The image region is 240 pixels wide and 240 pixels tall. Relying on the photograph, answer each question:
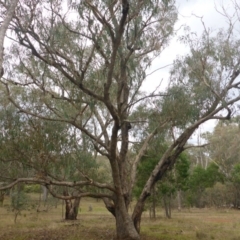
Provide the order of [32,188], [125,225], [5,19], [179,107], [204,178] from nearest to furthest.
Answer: [5,19] → [179,107] → [125,225] → [204,178] → [32,188]

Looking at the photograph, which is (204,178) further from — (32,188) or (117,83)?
(117,83)

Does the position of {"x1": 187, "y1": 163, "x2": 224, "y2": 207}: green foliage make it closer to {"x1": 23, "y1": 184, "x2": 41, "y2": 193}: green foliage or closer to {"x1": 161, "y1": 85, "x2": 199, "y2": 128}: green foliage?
{"x1": 23, "y1": 184, "x2": 41, "y2": 193}: green foliage

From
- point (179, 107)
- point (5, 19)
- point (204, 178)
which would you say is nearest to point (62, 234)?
point (179, 107)

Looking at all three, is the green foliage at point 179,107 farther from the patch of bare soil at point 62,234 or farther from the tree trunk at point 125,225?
the patch of bare soil at point 62,234

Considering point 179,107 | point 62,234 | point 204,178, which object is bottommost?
point 62,234

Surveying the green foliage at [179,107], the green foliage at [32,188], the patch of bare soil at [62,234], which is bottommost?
the patch of bare soil at [62,234]

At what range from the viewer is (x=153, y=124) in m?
11.6

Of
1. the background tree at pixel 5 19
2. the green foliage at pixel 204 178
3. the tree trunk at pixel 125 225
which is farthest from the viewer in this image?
the green foliage at pixel 204 178

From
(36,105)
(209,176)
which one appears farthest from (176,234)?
(209,176)

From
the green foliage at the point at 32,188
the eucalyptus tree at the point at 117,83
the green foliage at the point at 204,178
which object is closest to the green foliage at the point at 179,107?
the eucalyptus tree at the point at 117,83

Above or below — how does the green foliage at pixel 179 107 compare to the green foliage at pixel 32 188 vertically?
below

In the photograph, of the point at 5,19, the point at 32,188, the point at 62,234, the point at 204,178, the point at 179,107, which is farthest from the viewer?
the point at 32,188

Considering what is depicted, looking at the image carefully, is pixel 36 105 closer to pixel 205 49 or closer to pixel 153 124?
pixel 153 124

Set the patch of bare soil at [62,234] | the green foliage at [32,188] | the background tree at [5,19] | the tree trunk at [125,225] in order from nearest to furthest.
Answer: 1. the background tree at [5,19]
2. the tree trunk at [125,225]
3. the patch of bare soil at [62,234]
4. the green foliage at [32,188]
